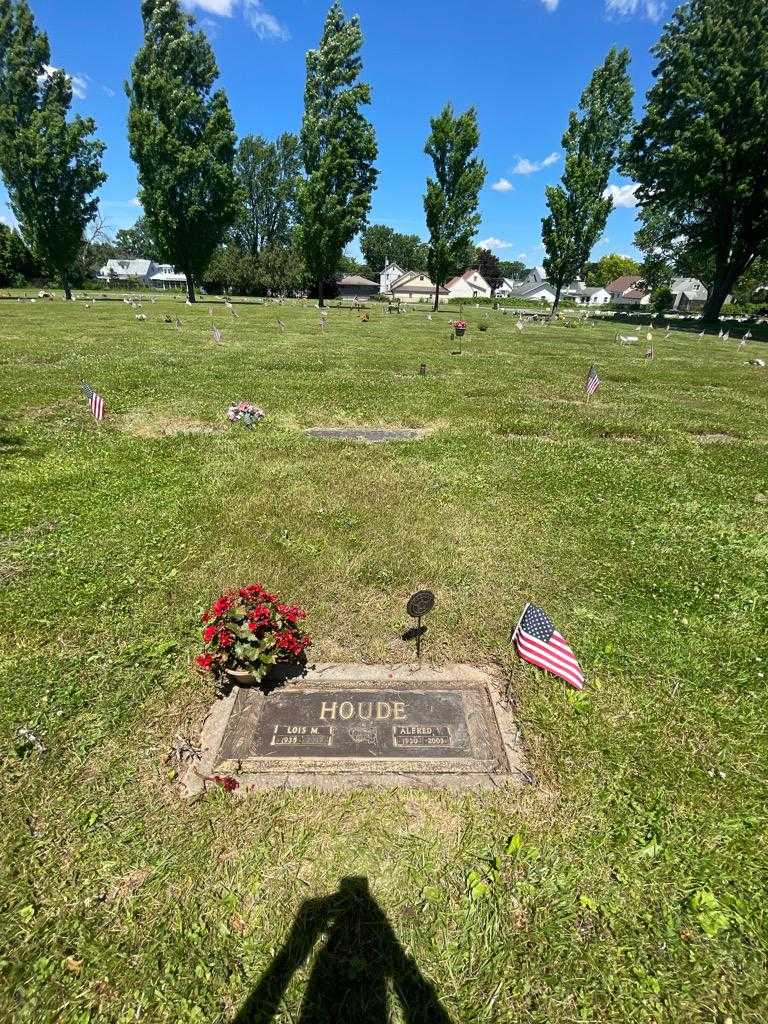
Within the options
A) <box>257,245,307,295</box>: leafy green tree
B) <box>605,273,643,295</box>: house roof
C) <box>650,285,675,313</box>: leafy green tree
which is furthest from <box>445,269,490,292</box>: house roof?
<box>257,245,307,295</box>: leafy green tree

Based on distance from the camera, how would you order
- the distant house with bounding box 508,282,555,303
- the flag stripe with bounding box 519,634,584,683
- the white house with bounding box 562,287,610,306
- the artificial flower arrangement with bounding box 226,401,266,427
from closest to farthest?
the flag stripe with bounding box 519,634,584,683
the artificial flower arrangement with bounding box 226,401,266,427
the distant house with bounding box 508,282,555,303
the white house with bounding box 562,287,610,306

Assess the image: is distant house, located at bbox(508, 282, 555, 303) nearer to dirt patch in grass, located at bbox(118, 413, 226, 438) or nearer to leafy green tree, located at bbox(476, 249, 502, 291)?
leafy green tree, located at bbox(476, 249, 502, 291)

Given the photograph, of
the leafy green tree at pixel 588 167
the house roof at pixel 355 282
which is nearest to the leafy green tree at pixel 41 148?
the leafy green tree at pixel 588 167

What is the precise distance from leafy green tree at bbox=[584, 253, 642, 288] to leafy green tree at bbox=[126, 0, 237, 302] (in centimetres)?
11631

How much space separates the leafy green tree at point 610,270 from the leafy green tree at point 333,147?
10977 centimetres

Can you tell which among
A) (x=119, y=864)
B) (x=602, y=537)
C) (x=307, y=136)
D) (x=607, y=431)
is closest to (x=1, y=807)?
(x=119, y=864)

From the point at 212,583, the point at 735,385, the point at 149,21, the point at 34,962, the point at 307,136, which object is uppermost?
the point at 149,21

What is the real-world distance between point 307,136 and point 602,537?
46.6 meters

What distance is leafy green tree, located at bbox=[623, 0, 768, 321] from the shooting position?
35844mm

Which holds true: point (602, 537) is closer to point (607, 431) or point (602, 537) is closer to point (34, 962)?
point (607, 431)

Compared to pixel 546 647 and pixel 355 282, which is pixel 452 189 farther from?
pixel 355 282

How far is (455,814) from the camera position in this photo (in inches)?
142

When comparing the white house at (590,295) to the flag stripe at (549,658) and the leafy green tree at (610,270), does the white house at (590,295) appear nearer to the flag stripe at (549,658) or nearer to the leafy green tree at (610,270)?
the leafy green tree at (610,270)

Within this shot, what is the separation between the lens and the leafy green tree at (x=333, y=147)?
40.1 m
